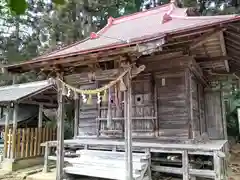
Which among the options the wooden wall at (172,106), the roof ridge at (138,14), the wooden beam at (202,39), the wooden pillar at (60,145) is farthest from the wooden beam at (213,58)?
the wooden pillar at (60,145)

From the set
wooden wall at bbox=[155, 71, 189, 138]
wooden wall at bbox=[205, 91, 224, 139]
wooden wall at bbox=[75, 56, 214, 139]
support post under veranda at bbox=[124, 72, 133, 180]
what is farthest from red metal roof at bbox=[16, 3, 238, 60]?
wooden wall at bbox=[205, 91, 224, 139]

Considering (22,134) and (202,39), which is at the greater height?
(202,39)

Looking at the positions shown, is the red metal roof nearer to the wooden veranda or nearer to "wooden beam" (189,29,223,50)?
"wooden beam" (189,29,223,50)

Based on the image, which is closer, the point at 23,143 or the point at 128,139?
the point at 128,139

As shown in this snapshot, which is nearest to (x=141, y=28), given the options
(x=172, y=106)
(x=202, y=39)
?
(x=172, y=106)

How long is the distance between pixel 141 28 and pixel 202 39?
2.99 m

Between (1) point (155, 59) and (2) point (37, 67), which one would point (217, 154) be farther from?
(2) point (37, 67)

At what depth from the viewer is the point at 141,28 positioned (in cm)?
725

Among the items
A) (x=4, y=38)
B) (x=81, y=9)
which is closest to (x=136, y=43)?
(x=81, y=9)

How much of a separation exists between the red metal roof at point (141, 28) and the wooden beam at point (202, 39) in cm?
21

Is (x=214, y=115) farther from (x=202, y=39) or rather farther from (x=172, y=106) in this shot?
(x=202, y=39)

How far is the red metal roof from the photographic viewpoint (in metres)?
4.42

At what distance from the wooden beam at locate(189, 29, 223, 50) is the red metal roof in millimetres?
205

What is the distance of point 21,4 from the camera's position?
0.89 metres
